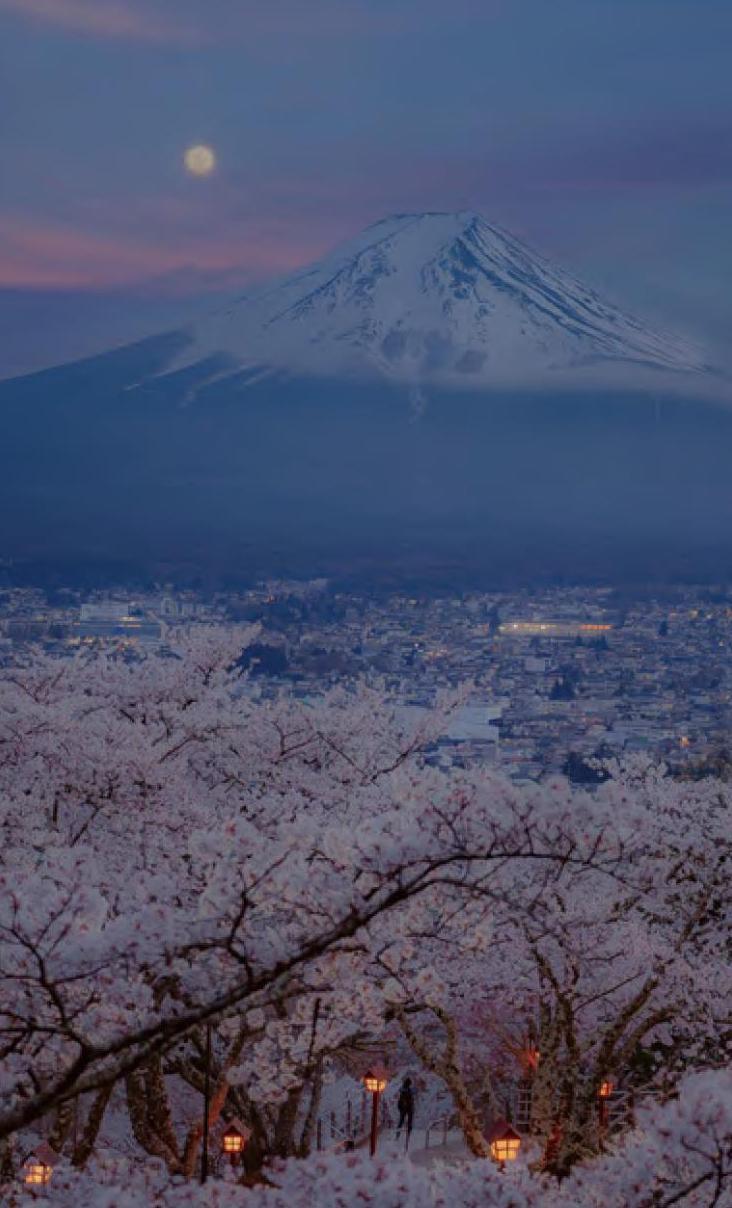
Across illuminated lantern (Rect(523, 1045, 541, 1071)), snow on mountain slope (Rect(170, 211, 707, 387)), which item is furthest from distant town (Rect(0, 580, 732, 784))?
snow on mountain slope (Rect(170, 211, 707, 387))

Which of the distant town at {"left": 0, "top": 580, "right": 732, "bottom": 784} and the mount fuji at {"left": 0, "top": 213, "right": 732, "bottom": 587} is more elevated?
the mount fuji at {"left": 0, "top": 213, "right": 732, "bottom": 587}

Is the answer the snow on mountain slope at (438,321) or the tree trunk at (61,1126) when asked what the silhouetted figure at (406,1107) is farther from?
the snow on mountain slope at (438,321)

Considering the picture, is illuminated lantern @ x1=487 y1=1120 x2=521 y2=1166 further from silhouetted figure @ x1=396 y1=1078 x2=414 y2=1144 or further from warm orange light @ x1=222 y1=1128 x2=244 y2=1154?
silhouetted figure @ x1=396 y1=1078 x2=414 y2=1144

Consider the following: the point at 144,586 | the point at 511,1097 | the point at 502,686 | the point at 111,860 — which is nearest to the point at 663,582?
the point at 144,586

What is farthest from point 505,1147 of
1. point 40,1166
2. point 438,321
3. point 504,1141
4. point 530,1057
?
point 438,321

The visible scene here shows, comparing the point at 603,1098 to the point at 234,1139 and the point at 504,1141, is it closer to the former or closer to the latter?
the point at 504,1141

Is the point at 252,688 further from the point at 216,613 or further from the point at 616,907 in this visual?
the point at 216,613

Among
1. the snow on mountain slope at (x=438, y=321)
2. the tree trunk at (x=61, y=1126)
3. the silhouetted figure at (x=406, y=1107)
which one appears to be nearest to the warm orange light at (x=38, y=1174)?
the tree trunk at (x=61, y=1126)
